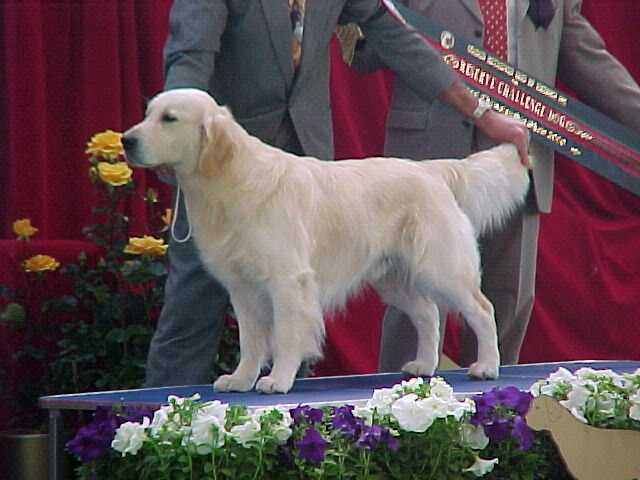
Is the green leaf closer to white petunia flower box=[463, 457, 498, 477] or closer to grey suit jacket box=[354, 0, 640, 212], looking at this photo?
grey suit jacket box=[354, 0, 640, 212]

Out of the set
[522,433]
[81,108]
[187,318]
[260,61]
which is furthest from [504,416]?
[81,108]

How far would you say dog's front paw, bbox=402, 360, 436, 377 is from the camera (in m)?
3.28

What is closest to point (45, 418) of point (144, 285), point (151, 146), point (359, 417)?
point (144, 285)

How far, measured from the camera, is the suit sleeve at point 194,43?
10.1 feet

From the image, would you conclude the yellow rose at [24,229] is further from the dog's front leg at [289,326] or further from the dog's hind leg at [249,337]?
the dog's front leg at [289,326]

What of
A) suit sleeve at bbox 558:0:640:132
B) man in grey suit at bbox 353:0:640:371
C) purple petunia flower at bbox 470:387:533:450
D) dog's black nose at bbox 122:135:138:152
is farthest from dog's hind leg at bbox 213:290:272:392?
suit sleeve at bbox 558:0:640:132

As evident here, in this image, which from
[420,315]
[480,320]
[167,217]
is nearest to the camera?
[480,320]

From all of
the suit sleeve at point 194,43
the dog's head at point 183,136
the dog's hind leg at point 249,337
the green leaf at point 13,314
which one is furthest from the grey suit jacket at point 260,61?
the green leaf at point 13,314

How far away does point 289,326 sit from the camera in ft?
9.35

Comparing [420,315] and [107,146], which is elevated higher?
[107,146]

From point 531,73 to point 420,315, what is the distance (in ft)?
3.32

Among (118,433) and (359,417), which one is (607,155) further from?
(118,433)

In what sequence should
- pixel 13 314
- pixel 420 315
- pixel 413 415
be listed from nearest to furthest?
1. pixel 413 415
2. pixel 420 315
3. pixel 13 314

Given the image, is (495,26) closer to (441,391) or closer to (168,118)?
(168,118)
